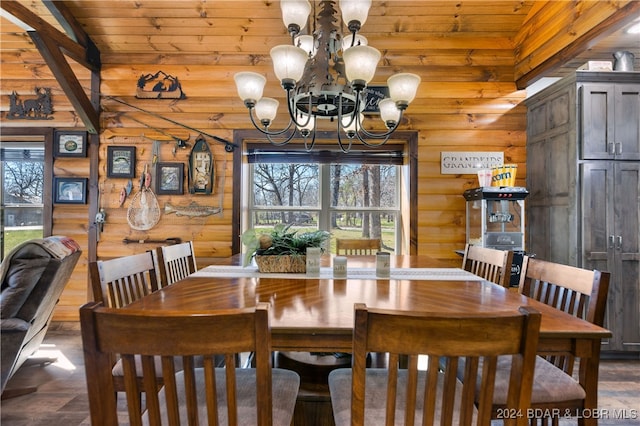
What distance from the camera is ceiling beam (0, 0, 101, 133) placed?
2.38 m

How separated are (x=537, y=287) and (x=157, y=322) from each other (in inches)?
67.1

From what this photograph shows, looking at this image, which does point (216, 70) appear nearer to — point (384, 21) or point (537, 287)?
point (384, 21)

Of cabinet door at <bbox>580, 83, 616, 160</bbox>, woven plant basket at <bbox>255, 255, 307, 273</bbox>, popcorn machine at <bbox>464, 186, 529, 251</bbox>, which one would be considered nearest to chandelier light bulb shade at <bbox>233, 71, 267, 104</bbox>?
woven plant basket at <bbox>255, 255, 307, 273</bbox>

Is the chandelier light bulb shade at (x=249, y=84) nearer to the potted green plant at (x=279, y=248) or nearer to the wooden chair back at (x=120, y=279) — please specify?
the potted green plant at (x=279, y=248)

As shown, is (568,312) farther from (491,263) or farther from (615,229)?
(615,229)

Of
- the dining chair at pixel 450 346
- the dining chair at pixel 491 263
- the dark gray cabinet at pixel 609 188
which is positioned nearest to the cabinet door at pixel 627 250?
the dark gray cabinet at pixel 609 188

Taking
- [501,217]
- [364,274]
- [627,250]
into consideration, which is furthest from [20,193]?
[627,250]

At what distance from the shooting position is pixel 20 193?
11.2ft

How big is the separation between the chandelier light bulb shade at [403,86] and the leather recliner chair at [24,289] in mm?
2205

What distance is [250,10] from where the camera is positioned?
111 inches

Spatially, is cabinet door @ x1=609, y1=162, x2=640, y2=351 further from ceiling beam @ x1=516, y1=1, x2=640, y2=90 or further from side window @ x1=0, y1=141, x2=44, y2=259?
side window @ x1=0, y1=141, x2=44, y2=259

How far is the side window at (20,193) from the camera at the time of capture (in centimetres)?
340

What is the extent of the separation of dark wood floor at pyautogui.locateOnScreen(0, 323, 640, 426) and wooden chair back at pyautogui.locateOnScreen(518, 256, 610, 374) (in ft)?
3.15

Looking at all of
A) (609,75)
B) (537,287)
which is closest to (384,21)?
(609,75)
